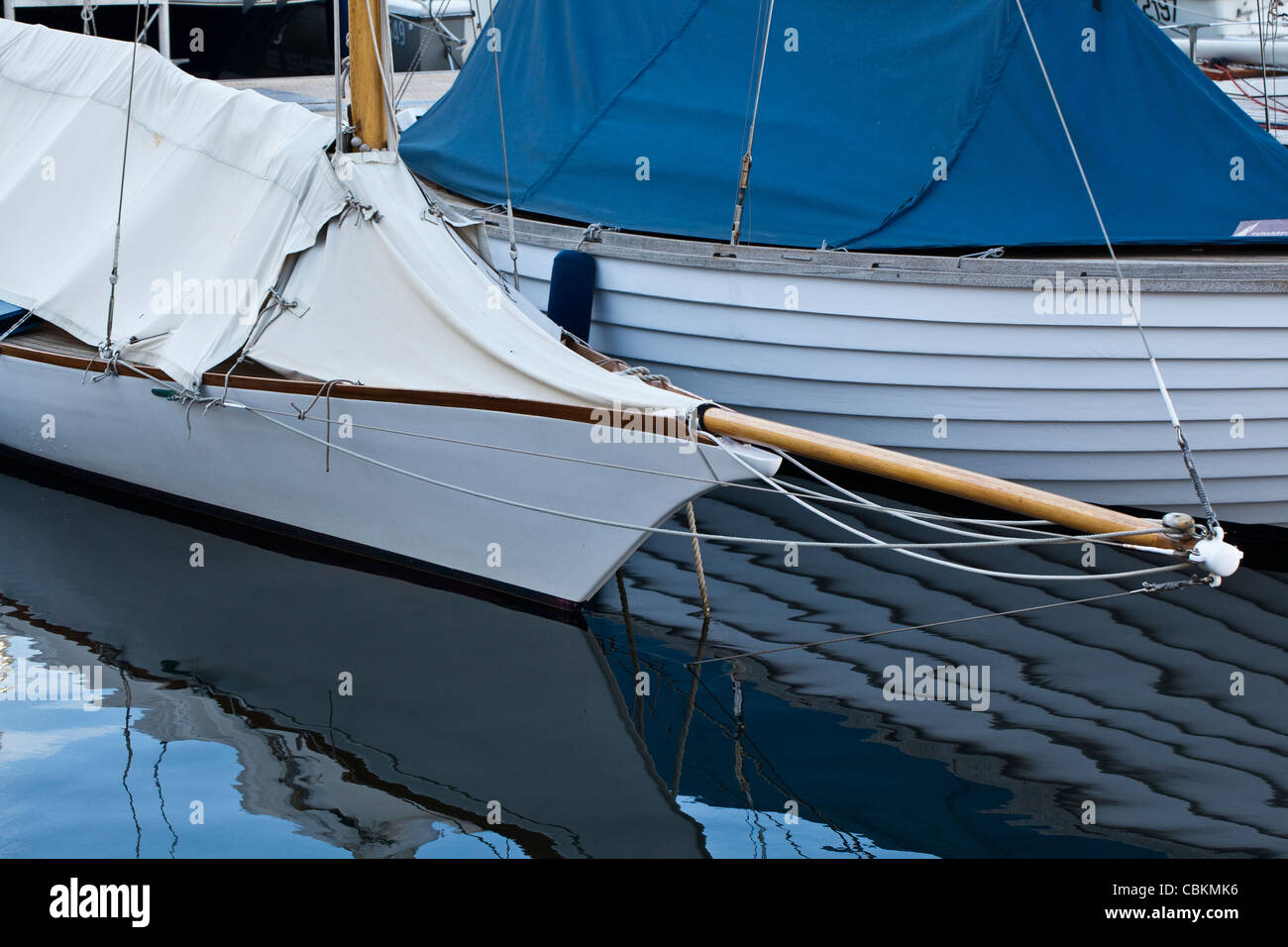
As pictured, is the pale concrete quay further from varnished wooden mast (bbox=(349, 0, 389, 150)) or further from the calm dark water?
the calm dark water

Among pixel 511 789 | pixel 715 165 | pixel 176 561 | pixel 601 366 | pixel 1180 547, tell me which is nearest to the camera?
pixel 1180 547

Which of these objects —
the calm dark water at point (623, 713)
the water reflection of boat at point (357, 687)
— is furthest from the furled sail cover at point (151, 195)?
the calm dark water at point (623, 713)

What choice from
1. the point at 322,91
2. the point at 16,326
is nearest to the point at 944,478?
the point at 16,326

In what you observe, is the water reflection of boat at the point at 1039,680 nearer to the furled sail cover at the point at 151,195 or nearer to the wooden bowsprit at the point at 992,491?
the wooden bowsprit at the point at 992,491

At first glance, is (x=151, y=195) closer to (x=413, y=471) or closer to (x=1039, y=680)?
(x=413, y=471)

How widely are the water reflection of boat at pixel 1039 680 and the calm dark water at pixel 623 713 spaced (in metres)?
0.01

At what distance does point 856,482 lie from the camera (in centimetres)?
742

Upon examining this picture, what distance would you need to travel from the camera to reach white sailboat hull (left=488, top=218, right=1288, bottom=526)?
611 cm

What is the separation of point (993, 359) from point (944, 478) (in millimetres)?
2200

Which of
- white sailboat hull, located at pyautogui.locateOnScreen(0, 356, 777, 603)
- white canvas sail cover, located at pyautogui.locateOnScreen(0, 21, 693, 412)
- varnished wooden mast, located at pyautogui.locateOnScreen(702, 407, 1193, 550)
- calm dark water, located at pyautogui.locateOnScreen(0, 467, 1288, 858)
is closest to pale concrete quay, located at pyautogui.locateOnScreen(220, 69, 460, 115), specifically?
white canvas sail cover, located at pyautogui.locateOnScreen(0, 21, 693, 412)

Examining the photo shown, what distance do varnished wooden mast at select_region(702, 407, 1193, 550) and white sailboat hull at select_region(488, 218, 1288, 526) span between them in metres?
1.69
